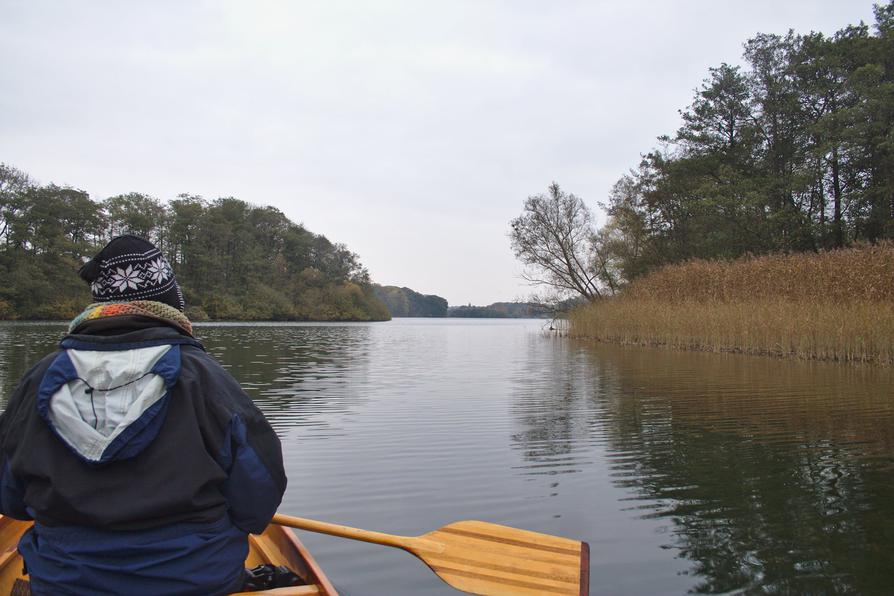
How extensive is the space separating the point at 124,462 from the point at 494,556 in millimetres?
1839

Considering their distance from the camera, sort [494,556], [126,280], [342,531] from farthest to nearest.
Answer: [494,556]
[342,531]
[126,280]

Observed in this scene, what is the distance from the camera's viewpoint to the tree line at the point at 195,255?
4238cm

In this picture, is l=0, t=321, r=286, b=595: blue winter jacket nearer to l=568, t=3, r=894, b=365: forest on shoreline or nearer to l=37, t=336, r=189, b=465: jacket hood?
l=37, t=336, r=189, b=465: jacket hood

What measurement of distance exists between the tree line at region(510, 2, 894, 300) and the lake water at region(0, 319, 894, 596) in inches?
666

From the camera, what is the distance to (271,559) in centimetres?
292

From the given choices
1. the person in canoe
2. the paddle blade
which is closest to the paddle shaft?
the paddle blade

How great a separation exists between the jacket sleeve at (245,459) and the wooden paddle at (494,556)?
91 cm

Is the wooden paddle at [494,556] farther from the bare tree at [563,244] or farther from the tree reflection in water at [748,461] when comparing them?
the bare tree at [563,244]

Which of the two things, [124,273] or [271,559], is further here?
[271,559]

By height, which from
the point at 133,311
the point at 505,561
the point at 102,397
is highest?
the point at 133,311

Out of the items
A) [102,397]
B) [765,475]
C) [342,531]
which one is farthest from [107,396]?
[765,475]

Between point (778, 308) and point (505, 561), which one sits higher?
point (778, 308)

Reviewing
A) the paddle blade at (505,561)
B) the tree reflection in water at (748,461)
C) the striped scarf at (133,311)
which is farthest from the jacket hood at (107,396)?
the tree reflection in water at (748,461)

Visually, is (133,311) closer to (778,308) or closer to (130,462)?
(130,462)
